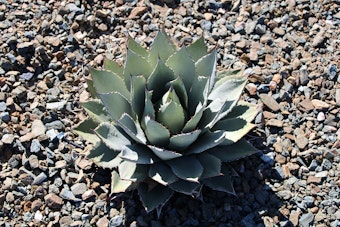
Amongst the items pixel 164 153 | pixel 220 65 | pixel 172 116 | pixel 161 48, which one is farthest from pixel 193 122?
pixel 220 65

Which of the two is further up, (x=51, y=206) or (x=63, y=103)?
(x=63, y=103)

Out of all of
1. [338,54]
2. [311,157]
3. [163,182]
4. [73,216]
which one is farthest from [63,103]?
[338,54]

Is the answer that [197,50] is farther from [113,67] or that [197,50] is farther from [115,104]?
[115,104]

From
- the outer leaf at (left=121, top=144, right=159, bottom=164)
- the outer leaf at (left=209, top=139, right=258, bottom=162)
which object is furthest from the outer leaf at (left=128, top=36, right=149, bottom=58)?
the outer leaf at (left=209, top=139, right=258, bottom=162)

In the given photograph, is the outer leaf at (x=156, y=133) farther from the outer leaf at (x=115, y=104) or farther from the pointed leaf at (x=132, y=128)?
the outer leaf at (x=115, y=104)

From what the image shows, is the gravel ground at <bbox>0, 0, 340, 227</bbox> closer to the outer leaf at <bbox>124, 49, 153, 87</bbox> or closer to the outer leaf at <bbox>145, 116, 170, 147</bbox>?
the outer leaf at <bbox>145, 116, 170, 147</bbox>

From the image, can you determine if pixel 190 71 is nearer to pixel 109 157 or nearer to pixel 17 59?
pixel 109 157

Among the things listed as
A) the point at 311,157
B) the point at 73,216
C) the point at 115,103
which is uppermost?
the point at 115,103
